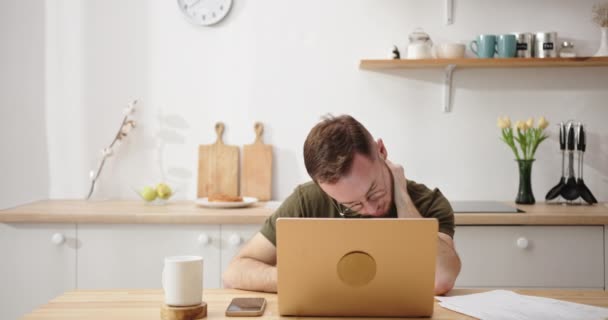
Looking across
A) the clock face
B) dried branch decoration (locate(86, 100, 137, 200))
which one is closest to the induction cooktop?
the clock face

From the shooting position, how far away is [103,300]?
1.56 metres

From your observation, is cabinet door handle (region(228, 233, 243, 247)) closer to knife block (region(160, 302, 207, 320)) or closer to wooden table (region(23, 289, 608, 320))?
wooden table (region(23, 289, 608, 320))

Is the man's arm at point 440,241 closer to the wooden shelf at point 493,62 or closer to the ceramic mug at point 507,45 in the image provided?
the wooden shelf at point 493,62

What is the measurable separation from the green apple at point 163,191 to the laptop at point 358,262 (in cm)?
184

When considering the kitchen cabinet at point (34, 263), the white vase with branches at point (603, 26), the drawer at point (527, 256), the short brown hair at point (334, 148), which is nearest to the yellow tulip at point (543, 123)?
the white vase with branches at point (603, 26)

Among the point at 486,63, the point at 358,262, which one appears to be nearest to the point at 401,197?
the point at 358,262

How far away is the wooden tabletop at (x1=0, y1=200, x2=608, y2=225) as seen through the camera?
8.88 feet

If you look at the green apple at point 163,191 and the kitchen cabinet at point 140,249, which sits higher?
the green apple at point 163,191

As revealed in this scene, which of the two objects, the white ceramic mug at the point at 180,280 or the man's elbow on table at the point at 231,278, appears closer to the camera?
the white ceramic mug at the point at 180,280

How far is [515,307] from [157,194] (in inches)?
78.9

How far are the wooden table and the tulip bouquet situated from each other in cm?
155

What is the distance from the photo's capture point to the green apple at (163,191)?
309 cm

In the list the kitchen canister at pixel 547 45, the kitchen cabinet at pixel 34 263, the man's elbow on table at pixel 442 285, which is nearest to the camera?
the man's elbow on table at pixel 442 285

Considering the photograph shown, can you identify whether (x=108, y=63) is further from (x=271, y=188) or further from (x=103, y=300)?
(x=103, y=300)
